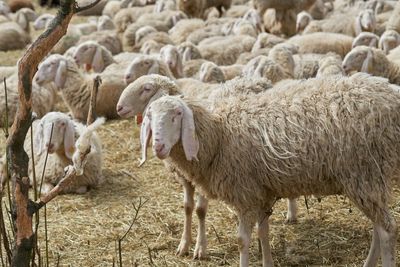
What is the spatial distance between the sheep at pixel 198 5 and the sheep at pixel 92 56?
23.5 feet

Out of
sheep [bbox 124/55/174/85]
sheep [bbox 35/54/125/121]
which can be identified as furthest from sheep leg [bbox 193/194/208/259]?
sheep [bbox 35/54/125/121]

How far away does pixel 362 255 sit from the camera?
521 cm

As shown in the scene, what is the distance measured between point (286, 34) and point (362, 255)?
10664 mm

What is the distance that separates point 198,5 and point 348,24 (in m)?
4.73

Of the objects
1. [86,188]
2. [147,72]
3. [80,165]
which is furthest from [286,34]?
[80,165]

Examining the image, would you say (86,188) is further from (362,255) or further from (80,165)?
(80,165)

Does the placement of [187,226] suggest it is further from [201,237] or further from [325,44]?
[325,44]

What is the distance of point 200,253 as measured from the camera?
5395 millimetres

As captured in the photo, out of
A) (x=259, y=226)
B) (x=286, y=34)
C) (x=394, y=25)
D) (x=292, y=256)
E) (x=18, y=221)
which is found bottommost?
(x=286, y=34)

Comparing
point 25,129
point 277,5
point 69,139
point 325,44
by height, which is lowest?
point 277,5

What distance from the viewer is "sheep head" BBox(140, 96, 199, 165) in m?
4.46

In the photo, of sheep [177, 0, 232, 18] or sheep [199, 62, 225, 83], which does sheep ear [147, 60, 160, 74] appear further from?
sheep [177, 0, 232, 18]

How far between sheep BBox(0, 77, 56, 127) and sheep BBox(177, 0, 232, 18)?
26.6 feet

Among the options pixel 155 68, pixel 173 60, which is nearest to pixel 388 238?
pixel 155 68
